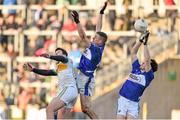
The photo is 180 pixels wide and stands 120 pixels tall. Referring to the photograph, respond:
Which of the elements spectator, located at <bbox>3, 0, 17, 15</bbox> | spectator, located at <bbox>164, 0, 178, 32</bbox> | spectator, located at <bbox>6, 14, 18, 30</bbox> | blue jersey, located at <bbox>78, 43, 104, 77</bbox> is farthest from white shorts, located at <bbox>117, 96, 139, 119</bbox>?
spectator, located at <bbox>3, 0, 17, 15</bbox>

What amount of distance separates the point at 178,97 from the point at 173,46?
136cm

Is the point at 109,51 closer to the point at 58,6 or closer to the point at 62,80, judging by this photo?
the point at 58,6

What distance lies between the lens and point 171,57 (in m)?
27.9

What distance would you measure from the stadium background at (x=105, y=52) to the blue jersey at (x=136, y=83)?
6.20 m

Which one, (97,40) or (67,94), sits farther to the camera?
(97,40)

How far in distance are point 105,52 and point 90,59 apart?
7.14m

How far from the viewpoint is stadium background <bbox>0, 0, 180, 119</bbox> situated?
1075 inches

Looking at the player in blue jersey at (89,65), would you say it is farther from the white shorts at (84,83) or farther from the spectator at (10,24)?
the spectator at (10,24)

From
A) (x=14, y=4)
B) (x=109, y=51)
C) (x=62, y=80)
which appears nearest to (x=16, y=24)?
(x=14, y=4)

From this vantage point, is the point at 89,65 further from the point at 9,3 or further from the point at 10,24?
the point at 9,3

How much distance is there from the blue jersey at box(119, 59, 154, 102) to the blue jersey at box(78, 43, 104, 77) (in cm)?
81

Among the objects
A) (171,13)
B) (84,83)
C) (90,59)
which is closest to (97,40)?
(90,59)

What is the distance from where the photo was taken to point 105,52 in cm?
2766

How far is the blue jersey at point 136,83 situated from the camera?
20.0m
